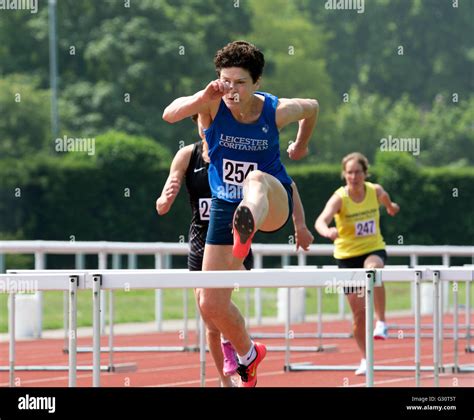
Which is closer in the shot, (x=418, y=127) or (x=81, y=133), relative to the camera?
(x=81, y=133)


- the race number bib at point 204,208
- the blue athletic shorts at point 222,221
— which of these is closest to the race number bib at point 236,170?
the blue athletic shorts at point 222,221

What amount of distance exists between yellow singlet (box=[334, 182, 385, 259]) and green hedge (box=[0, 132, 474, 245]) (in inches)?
871

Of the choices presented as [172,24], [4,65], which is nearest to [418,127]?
[172,24]

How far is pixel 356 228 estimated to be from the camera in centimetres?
1256

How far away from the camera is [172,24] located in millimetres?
60938

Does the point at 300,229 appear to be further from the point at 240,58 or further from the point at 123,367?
the point at 123,367

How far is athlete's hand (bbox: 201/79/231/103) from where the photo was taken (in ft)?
24.9

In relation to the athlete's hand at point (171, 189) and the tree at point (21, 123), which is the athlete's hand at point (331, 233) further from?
the tree at point (21, 123)

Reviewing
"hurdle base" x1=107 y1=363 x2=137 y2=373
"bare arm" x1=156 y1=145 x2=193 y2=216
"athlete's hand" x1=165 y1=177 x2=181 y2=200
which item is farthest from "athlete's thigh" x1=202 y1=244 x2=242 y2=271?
"hurdle base" x1=107 y1=363 x2=137 y2=373

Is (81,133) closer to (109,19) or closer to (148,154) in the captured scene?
(109,19)

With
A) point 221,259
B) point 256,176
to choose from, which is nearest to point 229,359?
point 221,259

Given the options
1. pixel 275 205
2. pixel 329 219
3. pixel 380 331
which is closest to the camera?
pixel 275 205

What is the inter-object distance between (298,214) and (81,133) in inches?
1987

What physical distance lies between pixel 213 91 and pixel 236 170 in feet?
2.16
